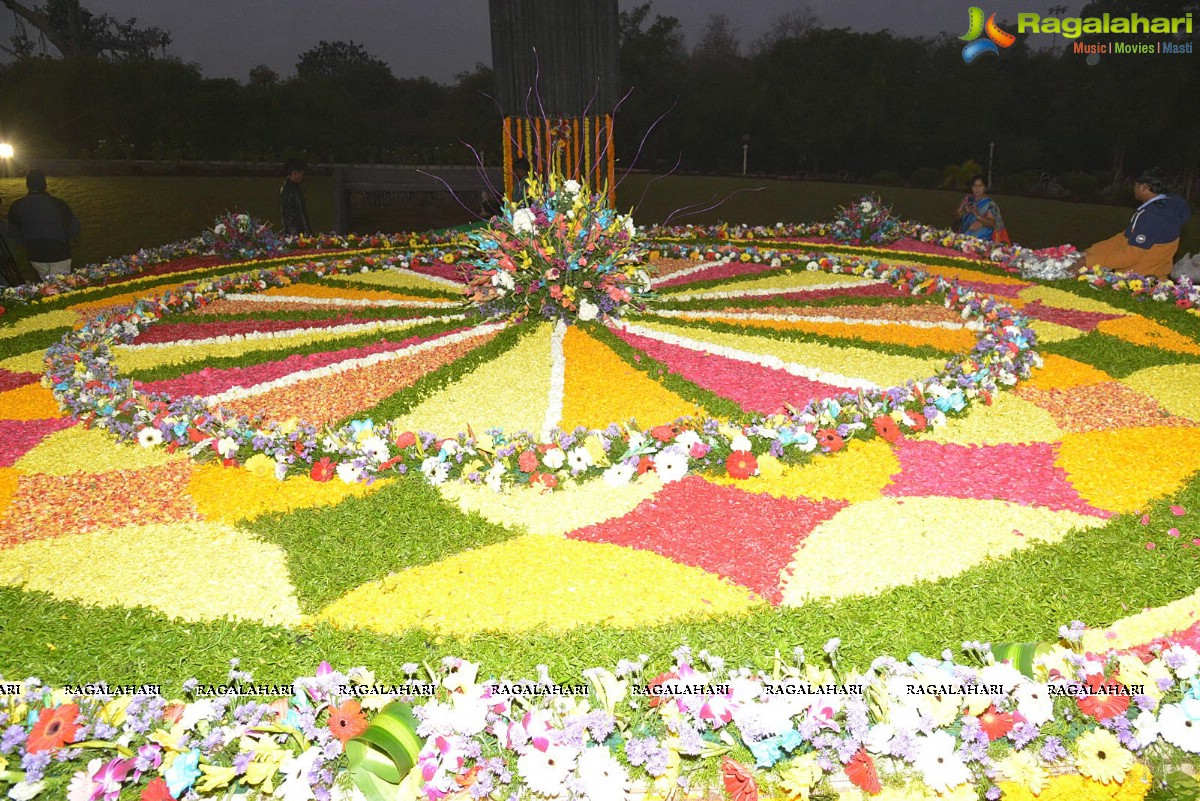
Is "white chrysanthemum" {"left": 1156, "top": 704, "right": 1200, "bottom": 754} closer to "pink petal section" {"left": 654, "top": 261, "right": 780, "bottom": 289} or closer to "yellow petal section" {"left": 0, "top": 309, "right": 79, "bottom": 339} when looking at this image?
"pink petal section" {"left": 654, "top": 261, "right": 780, "bottom": 289}

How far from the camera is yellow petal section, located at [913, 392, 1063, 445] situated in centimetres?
533

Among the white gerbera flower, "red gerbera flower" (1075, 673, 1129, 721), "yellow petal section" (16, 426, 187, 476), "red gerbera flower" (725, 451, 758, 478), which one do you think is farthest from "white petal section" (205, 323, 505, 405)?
"red gerbera flower" (1075, 673, 1129, 721)

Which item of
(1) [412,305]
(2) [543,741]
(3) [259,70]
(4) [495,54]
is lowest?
(2) [543,741]

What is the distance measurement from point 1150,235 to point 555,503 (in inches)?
328

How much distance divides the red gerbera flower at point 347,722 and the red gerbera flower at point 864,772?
5.07ft

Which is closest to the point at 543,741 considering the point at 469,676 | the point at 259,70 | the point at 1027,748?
the point at 469,676

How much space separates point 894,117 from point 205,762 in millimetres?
30591

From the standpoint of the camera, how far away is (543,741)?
103 inches

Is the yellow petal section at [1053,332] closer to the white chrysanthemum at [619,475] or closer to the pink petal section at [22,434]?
the white chrysanthemum at [619,475]

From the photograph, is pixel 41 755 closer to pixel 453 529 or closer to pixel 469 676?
pixel 469 676

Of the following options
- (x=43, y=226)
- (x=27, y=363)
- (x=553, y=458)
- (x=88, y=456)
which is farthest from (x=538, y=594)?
(x=43, y=226)

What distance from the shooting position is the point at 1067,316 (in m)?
8.47

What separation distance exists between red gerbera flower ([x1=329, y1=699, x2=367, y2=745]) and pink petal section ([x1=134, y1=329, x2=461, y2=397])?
4473 millimetres

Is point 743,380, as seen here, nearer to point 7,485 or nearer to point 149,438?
point 149,438
